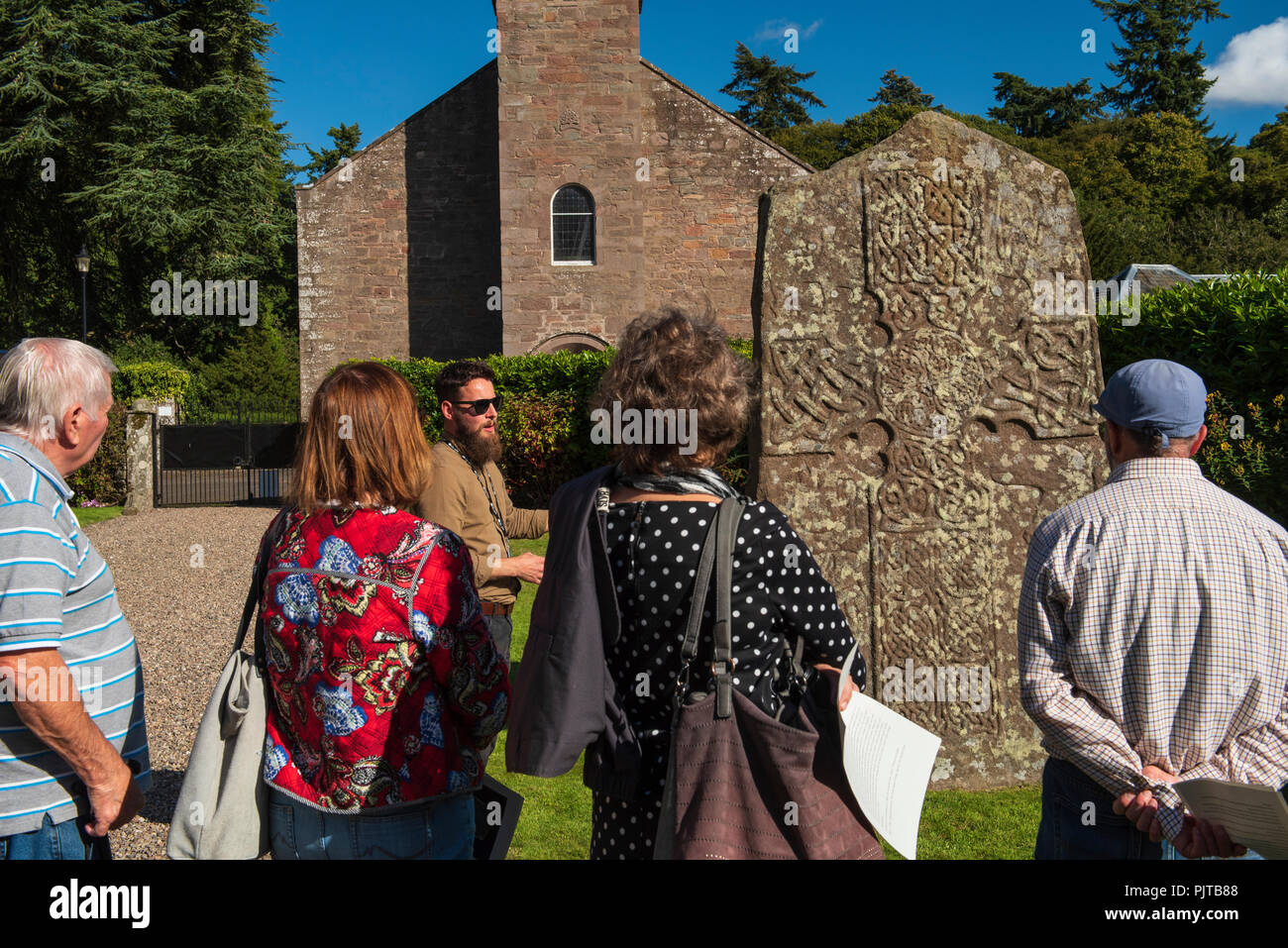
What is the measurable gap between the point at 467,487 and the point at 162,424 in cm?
1631

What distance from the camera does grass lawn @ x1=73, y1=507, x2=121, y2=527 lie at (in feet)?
49.1

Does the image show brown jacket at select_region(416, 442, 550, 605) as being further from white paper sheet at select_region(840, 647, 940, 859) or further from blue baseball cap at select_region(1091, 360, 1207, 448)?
blue baseball cap at select_region(1091, 360, 1207, 448)

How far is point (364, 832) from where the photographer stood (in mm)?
2217

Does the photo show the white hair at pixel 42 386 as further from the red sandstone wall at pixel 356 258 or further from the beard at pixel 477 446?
the red sandstone wall at pixel 356 258

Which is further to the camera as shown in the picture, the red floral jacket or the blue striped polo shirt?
the red floral jacket

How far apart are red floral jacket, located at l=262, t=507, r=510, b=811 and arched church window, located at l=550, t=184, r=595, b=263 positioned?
18.3 metres

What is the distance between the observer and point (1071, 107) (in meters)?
49.7

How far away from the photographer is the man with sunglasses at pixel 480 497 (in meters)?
3.65

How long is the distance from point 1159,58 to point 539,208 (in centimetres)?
4320
